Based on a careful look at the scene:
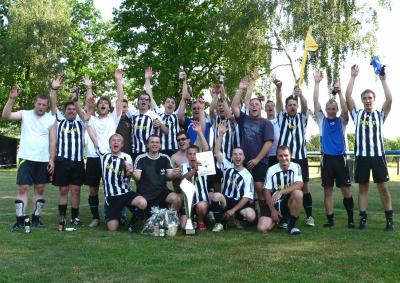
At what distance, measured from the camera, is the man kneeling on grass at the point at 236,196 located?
24.1ft

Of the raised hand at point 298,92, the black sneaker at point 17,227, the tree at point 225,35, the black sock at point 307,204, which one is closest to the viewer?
the black sneaker at point 17,227

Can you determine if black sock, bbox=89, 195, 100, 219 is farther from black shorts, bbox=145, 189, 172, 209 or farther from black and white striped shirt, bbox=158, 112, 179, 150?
black and white striped shirt, bbox=158, 112, 179, 150

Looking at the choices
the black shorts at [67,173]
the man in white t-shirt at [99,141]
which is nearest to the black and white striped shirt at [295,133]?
the man in white t-shirt at [99,141]

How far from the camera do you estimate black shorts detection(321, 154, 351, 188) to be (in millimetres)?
7587

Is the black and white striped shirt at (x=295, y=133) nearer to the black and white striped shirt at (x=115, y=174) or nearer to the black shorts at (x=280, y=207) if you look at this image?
the black shorts at (x=280, y=207)

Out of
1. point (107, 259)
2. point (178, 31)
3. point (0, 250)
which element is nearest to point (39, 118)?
Result: point (0, 250)

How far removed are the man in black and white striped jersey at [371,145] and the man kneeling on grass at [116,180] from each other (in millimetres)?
3335

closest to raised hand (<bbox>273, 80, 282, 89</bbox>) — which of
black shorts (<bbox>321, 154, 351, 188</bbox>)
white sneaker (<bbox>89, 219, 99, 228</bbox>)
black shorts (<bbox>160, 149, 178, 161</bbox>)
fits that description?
black shorts (<bbox>321, 154, 351, 188</bbox>)

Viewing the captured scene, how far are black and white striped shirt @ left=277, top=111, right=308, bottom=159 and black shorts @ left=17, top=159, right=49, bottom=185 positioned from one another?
3.72m

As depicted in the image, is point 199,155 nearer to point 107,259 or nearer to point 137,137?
point 137,137

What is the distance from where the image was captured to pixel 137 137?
8.18m

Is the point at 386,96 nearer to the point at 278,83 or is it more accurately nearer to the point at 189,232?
the point at 278,83

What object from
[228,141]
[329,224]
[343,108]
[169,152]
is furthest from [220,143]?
[329,224]

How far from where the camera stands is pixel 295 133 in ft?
25.9
